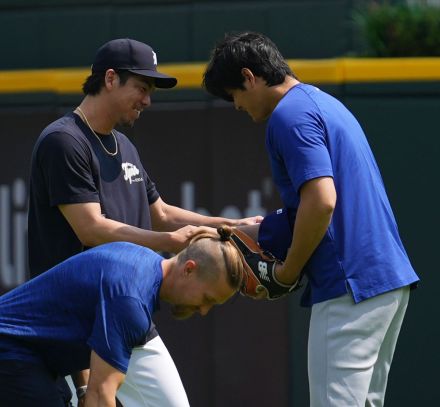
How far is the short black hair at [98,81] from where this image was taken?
441cm

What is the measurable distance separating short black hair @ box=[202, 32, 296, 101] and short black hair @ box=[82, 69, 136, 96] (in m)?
0.43

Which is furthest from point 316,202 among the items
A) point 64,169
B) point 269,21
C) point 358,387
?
point 269,21

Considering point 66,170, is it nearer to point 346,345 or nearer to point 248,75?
Answer: point 248,75

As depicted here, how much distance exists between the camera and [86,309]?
11.3ft

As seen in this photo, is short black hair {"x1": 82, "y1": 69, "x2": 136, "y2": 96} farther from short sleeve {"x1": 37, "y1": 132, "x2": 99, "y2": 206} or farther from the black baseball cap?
short sleeve {"x1": 37, "y1": 132, "x2": 99, "y2": 206}

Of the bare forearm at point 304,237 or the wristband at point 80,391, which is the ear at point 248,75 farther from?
the wristband at point 80,391

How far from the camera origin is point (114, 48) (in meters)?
4.41

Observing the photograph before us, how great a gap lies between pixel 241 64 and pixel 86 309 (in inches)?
44.2

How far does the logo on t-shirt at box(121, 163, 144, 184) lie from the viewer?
4406 mm

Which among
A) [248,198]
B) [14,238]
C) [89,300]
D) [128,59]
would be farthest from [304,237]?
[14,238]

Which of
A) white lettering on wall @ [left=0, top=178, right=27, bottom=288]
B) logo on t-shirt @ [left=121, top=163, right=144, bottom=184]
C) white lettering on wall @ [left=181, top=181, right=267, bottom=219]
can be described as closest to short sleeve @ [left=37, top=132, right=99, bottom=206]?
logo on t-shirt @ [left=121, top=163, right=144, bottom=184]

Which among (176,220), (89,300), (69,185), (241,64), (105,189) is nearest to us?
(89,300)

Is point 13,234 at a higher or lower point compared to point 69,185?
lower

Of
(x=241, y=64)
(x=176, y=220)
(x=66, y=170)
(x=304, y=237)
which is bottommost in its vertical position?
(x=176, y=220)
